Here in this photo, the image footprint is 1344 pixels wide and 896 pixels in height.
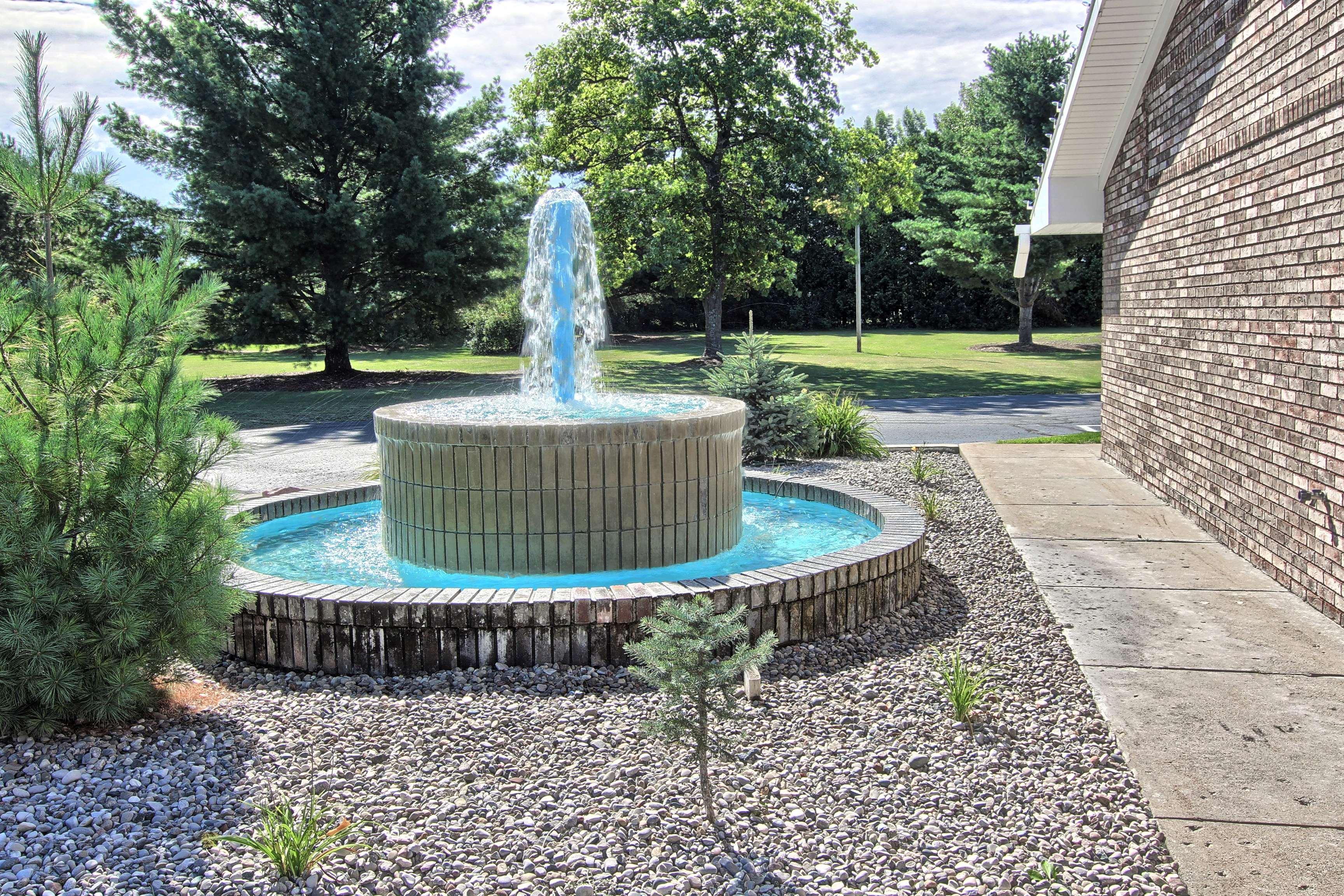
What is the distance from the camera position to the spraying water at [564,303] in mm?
7250

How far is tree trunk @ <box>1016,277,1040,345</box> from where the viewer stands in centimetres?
3167

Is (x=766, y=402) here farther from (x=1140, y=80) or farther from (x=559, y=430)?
(x=559, y=430)

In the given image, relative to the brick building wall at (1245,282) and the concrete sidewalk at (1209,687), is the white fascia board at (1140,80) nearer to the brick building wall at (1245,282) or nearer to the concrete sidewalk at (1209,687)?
the brick building wall at (1245,282)

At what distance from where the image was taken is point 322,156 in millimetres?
23219

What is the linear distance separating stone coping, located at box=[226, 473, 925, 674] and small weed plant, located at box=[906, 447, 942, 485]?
427 cm

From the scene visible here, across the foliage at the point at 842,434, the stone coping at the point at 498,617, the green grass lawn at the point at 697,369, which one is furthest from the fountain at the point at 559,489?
the green grass lawn at the point at 697,369

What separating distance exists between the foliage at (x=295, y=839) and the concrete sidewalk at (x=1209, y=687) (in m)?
2.46

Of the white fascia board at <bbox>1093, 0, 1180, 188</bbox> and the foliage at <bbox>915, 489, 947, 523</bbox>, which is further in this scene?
the white fascia board at <bbox>1093, 0, 1180, 188</bbox>

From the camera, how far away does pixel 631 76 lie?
24.6 m

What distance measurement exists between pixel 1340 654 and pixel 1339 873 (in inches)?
87.1

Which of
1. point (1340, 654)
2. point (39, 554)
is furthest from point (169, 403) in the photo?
point (1340, 654)

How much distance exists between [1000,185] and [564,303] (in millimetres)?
25550

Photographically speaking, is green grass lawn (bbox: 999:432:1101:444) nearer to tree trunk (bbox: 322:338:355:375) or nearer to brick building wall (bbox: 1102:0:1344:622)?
brick building wall (bbox: 1102:0:1344:622)

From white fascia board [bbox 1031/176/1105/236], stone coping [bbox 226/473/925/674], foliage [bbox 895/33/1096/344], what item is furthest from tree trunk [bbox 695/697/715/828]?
foliage [bbox 895/33/1096/344]
